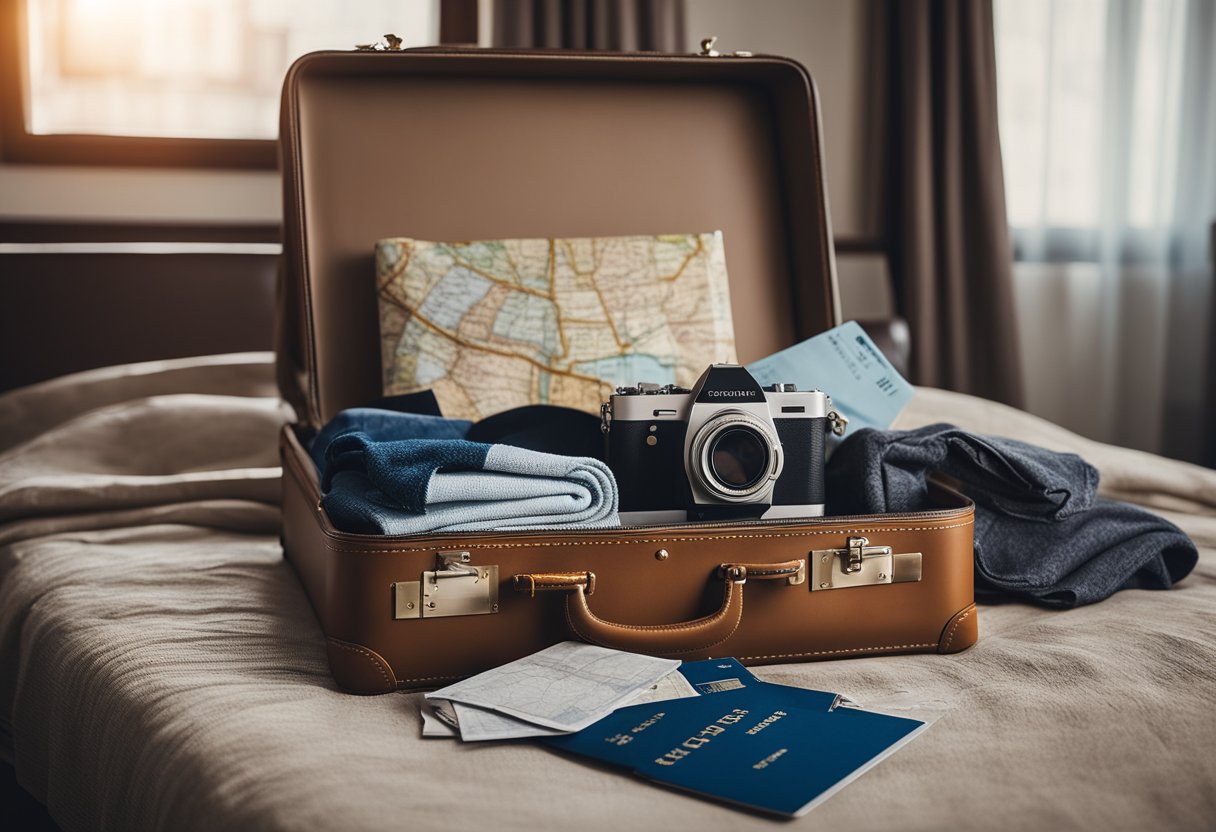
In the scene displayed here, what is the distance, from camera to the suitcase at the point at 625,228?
2.85 ft

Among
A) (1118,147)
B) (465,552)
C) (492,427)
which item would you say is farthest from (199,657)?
(1118,147)

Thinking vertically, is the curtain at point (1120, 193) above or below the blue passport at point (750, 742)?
above

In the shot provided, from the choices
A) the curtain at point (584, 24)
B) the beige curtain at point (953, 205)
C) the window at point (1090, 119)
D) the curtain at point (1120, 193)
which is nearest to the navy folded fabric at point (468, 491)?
the curtain at point (584, 24)

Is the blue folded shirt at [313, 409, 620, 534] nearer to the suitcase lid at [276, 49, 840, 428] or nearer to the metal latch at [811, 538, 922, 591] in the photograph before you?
the metal latch at [811, 538, 922, 591]

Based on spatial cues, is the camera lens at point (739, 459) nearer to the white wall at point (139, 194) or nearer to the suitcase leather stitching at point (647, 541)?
the suitcase leather stitching at point (647, 541)

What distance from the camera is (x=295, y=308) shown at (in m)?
1.37

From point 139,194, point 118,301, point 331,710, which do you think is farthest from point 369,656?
point 139,194

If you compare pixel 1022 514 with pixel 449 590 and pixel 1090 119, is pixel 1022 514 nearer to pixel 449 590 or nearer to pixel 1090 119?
pixel 449 590

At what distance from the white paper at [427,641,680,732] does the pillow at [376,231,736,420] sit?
538 mm

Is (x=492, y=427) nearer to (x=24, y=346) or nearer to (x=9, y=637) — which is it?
(x=9, y=637)

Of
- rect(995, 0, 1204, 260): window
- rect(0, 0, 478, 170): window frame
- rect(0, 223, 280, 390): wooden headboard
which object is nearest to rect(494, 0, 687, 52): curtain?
rect(0, 0, 478, 170): window frame

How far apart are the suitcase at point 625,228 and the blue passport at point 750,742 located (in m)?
0.10

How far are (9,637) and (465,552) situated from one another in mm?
592

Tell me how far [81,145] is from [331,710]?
2.00 m
